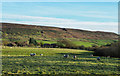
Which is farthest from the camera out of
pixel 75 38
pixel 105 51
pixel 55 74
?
pixel 75 38

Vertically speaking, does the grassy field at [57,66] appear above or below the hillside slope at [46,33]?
below

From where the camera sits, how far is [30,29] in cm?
2847

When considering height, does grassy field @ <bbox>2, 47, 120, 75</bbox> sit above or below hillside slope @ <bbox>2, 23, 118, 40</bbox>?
below

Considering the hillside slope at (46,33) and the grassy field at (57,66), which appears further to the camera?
the hillside slope at (46,33)

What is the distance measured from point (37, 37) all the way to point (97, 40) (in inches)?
404

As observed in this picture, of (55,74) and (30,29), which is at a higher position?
(30,29)

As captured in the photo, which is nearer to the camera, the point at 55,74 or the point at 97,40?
the point at 55,74

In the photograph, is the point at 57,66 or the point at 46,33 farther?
the point at 46,33

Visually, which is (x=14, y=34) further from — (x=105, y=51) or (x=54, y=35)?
(x=105, y=51)

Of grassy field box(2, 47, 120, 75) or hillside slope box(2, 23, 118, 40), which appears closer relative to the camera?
grassy field box(2, 47, 120, 75)

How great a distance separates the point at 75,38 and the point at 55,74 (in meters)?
20.5

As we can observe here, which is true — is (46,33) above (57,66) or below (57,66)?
above

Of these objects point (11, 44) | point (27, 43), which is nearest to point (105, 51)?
point (27, 43)

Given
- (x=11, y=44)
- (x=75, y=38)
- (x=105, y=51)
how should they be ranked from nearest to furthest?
(x=105, y=51), (x=11, y=44), (x=75, y=38)
